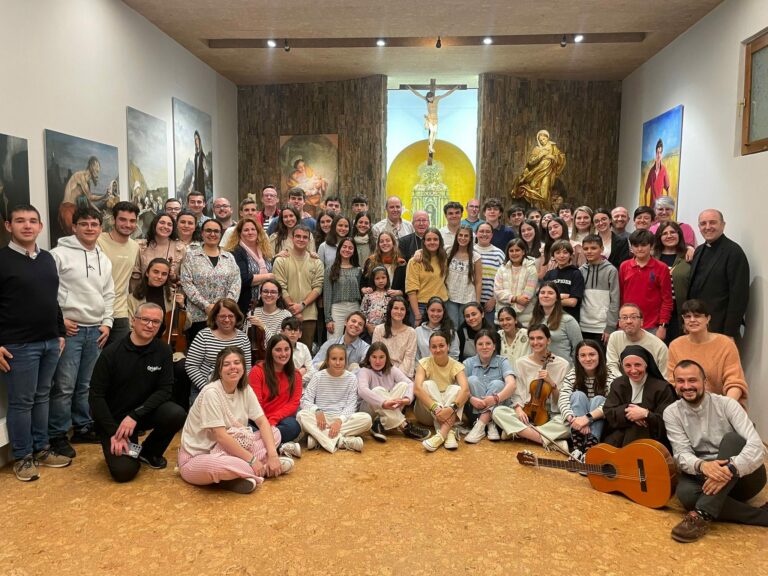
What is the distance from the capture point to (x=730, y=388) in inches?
158

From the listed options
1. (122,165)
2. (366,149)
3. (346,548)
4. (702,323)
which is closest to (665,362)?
(702,323)

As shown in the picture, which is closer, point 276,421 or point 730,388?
point 730,388

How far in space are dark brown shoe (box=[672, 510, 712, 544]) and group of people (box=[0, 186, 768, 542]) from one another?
1 centimetres

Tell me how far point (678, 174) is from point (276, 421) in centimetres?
540

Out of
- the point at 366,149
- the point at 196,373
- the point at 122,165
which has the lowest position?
the point at 196,373

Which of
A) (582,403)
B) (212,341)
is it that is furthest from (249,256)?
(582,403)

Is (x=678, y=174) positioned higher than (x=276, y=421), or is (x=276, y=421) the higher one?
(x=678, y=174)

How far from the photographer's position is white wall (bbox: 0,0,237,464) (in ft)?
14.9

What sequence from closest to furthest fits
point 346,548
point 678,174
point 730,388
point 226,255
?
1. point 346,548
2. point 730,388
3. point 226,255
4. point 678,174

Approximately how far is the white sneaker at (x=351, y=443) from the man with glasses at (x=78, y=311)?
1.88 meters

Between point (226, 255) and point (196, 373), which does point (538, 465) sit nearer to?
point (196, 373)

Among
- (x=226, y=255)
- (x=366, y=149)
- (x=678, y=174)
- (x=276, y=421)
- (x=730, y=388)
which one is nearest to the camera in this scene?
(x=730, y=388)

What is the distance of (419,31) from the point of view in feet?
24.1

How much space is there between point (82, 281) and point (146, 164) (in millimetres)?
2828
